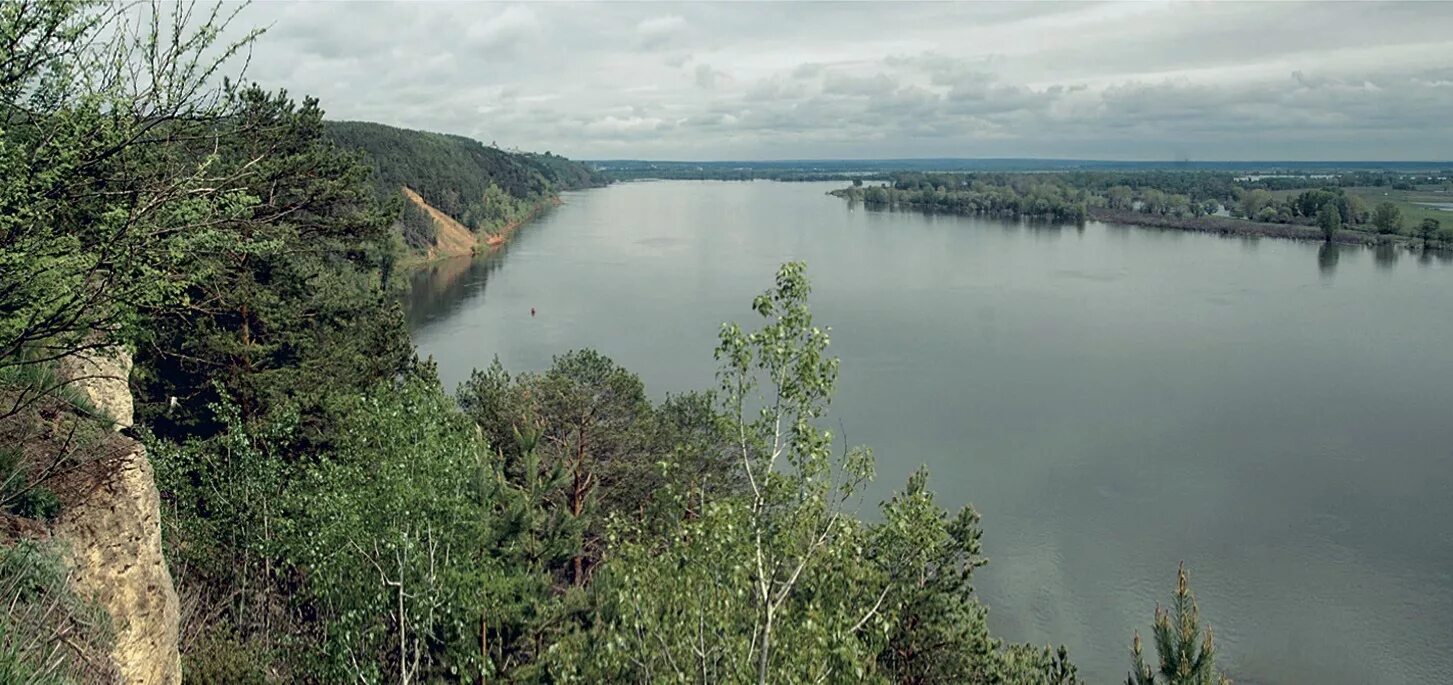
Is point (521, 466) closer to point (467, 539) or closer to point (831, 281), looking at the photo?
point (467, 539)

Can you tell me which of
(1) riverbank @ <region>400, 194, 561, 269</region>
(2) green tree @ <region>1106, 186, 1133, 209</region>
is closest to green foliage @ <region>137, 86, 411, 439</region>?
(1) riverbank @ <region>400, 194, 561, 269</region>

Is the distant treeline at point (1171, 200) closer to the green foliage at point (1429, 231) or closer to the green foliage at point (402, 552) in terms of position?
the green foliage at point (1429, 231)

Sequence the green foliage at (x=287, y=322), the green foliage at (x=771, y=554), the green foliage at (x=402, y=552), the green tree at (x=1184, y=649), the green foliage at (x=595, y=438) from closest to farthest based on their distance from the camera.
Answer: the green foliage at (x=771, y=554)
the green tree at (x=1184, y=649)
the green foliage at (x=402, y=552)
the green foliage at (x=287, y=322)
the green foliage at (x=595, y=438)

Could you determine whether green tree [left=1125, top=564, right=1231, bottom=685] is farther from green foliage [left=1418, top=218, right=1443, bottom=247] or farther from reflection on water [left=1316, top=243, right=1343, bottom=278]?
green foliage [left=1418, top=218, right=1443, bottom=247]

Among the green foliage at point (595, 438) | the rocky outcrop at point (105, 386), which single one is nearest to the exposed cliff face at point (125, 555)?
the rocky outcrop at point (105, 386)

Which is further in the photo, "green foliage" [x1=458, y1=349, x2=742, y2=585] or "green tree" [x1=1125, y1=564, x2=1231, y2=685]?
"green foliage" [x1=458, y1=349, x2=742, y2=585]

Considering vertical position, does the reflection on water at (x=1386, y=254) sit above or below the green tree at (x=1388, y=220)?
below
